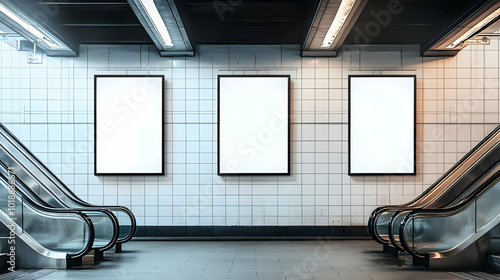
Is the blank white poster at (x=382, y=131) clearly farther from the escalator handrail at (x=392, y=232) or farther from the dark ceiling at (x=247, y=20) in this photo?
the escalator handrail at (x=392, y=232)

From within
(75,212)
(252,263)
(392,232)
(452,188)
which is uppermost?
(452,188)

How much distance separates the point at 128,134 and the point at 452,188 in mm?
5454

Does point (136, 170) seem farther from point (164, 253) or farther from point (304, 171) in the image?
point (304, 171)

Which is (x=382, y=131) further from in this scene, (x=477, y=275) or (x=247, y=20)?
(x=477, y=275)

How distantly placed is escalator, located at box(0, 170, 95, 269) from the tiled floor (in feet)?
0.95

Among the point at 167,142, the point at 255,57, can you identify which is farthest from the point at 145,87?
the point at 255,57

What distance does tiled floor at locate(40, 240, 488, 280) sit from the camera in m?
6.08

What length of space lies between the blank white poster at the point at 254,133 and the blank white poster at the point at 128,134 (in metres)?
1.12

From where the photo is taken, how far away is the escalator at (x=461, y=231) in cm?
663

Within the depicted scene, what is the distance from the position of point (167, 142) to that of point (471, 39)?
5.37 m

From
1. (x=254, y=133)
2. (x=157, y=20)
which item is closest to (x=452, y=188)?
(x=254, y=133)

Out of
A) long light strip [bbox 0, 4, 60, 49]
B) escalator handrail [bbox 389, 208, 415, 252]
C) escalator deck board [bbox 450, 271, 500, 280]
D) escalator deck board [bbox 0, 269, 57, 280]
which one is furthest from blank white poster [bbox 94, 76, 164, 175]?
escalator deck board [bbox 450, 271, 500, 280]

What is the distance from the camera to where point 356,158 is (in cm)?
970

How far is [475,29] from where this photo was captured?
8.09 meters
